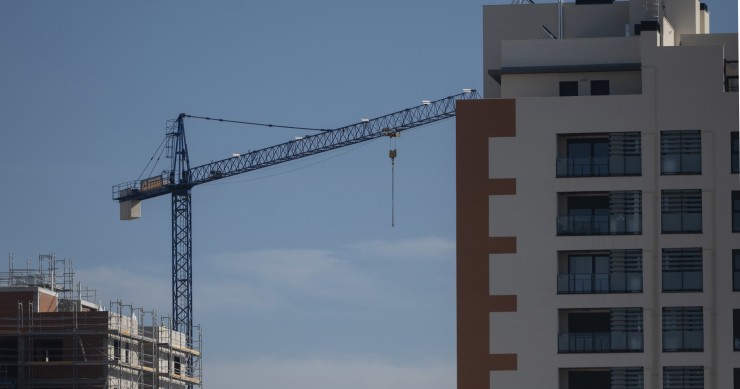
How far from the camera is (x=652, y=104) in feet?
193

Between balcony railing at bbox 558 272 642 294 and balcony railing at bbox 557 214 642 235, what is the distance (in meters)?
1.41

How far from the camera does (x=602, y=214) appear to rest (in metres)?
58.6

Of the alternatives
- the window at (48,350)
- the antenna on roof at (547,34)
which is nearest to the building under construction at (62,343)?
the window at (48,350)

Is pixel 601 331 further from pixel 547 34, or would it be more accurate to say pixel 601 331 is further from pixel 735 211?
pixel 547 34

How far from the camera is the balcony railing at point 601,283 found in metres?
58.0

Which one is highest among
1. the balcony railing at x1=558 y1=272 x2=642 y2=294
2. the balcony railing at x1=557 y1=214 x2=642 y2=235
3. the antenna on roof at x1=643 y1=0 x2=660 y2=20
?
the antenna on roof at x1=643 y1=0 x2=660 y2=20

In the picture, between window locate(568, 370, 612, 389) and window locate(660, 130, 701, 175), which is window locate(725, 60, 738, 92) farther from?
window locate(568, 370, 612, 389)

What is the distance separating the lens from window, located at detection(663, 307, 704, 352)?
2243 inches

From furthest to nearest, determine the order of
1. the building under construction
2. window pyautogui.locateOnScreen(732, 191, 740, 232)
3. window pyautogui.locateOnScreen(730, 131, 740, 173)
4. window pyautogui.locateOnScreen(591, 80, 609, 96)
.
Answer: the building under construction → window pyautogui.locateOnScreen(591, 80, 609, 96) → window pyautogui.locateOnScreen(730, 131, 740, 173) → window pyautogui.locateOnScreen(732, 191, 740, 232)

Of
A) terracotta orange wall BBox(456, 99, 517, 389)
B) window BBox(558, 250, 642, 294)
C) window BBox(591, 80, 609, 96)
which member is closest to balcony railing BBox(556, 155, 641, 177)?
terracotta orange wall BBox(456, 99, 517, 389)

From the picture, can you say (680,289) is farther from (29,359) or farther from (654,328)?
(29,359)

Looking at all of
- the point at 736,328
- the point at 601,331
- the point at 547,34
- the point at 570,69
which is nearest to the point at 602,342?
the point at 601,331

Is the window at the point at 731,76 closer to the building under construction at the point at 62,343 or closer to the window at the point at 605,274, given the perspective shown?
the window at the point at 605,274

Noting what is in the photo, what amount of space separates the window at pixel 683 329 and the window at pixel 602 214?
3.01 meters
